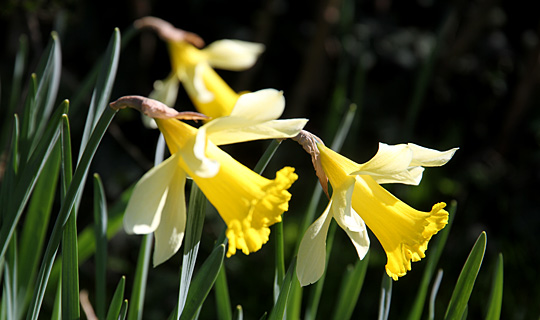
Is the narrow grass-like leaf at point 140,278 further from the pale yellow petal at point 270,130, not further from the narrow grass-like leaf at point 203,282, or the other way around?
the pale yellow petal at point 270,130

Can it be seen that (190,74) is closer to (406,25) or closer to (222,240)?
(222,240)

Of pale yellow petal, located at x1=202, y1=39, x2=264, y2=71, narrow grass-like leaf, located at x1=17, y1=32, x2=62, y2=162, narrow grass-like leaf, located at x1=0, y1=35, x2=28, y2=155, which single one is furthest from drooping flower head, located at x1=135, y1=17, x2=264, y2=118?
narrow grass-like leaf, located at x1=17, y1=32, x2=62, y2=162

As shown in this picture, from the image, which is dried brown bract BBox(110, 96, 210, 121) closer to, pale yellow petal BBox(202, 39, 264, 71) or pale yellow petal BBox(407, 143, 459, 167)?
pale yellow petal BBox(407, 143, 459, 167)

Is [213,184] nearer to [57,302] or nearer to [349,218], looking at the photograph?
[349,218]

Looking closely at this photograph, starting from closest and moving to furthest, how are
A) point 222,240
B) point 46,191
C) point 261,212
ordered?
point 261,212 → point 222,240 → point 46,191

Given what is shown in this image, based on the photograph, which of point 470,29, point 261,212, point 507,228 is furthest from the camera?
point 470,29


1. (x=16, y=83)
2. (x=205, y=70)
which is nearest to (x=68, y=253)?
(x=16, y=83)

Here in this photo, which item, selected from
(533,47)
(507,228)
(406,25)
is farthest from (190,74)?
(533,47)
